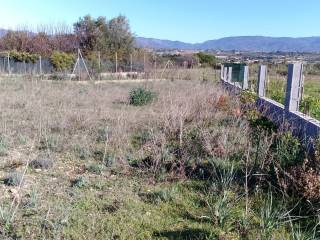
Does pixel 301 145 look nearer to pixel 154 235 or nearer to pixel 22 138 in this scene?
pixel 154 235

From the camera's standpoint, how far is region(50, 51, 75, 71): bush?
24450 millimetres

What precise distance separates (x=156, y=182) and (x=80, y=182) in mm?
969

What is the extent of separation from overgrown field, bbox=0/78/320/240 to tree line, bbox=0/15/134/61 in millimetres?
24597

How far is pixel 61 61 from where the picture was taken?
25.1m

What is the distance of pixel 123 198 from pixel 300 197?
200cm

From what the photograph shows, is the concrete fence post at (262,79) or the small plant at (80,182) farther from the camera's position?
the concrete fence post at (262,79)

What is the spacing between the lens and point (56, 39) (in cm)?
3400

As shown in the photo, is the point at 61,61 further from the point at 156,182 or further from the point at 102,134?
the point at 156,182

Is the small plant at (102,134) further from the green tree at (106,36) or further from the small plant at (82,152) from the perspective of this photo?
the green tree at (106,36)

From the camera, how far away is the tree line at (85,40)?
3206 centimetres

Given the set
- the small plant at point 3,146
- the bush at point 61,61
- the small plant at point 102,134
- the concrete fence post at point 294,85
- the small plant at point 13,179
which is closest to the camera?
the small plant at point 13,179

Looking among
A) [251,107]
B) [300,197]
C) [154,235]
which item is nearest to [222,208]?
[154,235]

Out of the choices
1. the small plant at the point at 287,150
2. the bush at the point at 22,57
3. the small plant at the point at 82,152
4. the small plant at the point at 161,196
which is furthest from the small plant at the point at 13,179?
the bush at the point at 22,57

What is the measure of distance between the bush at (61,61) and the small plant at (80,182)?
19893mm
